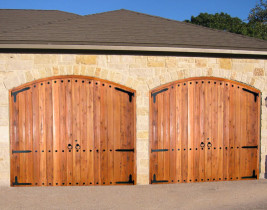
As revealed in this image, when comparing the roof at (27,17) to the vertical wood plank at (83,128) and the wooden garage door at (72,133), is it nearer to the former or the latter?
the wooden garage door at (72,133)

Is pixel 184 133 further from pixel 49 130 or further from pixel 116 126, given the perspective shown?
pixel 49 130

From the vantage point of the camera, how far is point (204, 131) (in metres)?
7.00

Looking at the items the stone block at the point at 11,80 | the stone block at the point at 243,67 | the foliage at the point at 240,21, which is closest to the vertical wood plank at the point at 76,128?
the stone block at the point at 11,80

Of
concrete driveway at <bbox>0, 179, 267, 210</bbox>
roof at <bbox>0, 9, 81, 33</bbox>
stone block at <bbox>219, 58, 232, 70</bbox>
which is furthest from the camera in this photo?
roof at <bbox>0, 9, 81, 33</bbox>

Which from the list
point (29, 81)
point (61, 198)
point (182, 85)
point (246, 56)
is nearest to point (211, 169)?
point (182, 85)

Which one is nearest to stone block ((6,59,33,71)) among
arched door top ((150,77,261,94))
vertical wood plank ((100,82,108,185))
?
vertical wood plank ((100,82,108,185))

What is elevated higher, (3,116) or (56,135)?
Result: (3,116)

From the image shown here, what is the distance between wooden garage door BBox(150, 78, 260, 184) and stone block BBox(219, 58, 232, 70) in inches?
14.6

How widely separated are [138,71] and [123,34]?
115cm

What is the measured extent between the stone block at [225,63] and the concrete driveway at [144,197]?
10.1 ft

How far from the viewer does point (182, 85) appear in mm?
6895

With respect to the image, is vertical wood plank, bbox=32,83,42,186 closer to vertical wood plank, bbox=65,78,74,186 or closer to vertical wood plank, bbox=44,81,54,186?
vertical wood plank, bbox=44,81,54,186

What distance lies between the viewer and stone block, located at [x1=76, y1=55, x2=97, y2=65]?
6645mm

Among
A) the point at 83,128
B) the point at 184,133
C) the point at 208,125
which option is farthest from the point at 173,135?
the point at 83,128
